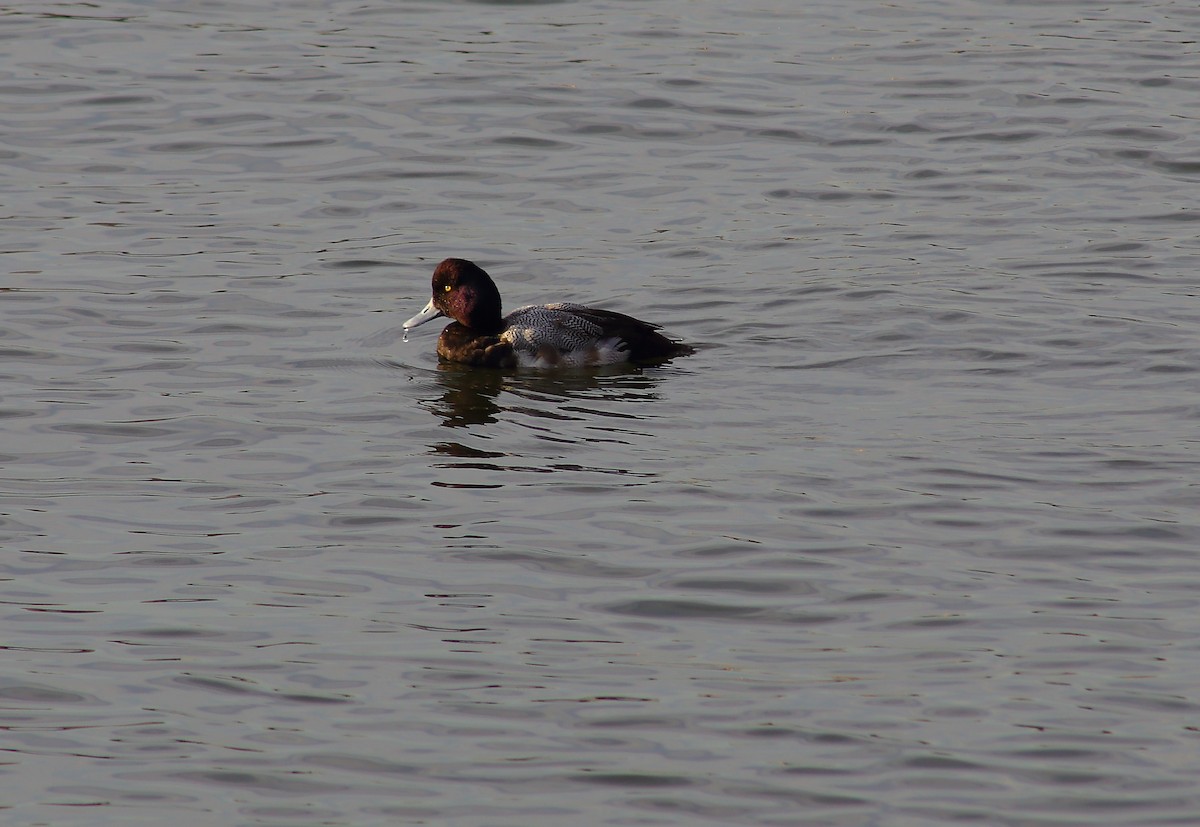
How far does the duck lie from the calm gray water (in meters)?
0.26

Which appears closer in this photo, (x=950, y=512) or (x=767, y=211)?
(x=950, y=512)

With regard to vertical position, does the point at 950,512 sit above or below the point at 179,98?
below

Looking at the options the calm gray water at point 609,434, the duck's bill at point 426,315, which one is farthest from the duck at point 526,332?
the calm gray water at point 609,434

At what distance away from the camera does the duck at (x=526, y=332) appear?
12.3 meters

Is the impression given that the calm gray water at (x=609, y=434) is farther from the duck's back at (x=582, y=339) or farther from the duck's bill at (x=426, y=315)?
the duck's bill at (x=426, y=315)

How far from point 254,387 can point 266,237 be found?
3.67 m

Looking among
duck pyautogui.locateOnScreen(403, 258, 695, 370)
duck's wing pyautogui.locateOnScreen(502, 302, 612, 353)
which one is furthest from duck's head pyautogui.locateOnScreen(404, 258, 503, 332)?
duck's wing pyautogui.locateOnScreen(502, 302, 612, 353)

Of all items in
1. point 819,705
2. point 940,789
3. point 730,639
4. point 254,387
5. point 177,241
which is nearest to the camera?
point 940,789

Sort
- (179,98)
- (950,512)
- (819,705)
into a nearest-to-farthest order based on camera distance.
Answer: (819,705)
(950,512)
(179,98)

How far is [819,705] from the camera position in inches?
279

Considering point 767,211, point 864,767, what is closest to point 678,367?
Answer: point 767,211

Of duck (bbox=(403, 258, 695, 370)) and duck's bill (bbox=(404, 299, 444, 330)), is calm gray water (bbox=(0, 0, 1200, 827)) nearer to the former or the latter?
duck (bbox=(403, 258, 695, 370))

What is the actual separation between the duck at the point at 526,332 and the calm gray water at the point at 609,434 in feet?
0.84

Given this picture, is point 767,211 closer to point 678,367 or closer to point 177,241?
point 678,367
